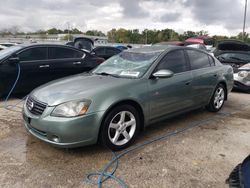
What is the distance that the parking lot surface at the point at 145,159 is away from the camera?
276 centimetres

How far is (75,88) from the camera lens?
339 centimetres

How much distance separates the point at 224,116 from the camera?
5.11 m

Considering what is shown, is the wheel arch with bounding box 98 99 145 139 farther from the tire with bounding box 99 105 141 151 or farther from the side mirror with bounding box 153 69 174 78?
the side mirror with bounding box 153 69 174 78

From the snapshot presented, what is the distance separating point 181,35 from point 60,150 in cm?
5677

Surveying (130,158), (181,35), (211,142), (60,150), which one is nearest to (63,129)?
(60,150)

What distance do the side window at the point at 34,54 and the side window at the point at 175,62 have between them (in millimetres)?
3640

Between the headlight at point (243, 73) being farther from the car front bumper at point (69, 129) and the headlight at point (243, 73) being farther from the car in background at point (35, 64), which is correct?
the car front bumper at point (69, 129)

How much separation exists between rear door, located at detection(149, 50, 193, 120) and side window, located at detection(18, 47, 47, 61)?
12.0 feet

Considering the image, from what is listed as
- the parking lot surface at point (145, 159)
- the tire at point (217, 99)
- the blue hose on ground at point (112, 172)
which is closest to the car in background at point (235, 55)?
the tire at point (217, 99)

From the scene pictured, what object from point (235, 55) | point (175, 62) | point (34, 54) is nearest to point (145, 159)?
point (175, 62)

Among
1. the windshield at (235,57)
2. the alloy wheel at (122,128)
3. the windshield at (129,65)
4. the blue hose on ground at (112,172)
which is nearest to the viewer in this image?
the blue hose on ground at (112,172)

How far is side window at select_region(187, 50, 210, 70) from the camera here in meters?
4.67

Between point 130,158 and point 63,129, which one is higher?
point 63,129

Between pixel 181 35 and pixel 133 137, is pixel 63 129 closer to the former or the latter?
pixel 133 137
